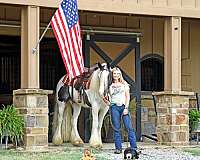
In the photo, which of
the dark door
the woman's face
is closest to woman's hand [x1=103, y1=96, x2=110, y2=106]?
the woman's face

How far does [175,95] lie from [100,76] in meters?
2.17

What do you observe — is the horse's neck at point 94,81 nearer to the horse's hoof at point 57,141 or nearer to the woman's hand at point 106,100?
the woman's hand at point 106,100

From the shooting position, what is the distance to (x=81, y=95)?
14.2 meters

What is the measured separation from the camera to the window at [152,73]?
709 inches

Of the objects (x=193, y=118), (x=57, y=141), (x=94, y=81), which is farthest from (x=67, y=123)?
(x=193, y=118)

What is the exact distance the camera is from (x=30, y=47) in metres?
13.1

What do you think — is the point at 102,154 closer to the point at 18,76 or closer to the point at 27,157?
the point at 27,157

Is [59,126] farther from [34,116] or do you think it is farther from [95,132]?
[34,116]

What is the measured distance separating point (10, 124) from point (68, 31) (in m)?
2.35

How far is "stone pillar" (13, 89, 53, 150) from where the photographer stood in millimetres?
12961

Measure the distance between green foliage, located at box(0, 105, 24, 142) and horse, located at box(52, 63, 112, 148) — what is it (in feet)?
5.36

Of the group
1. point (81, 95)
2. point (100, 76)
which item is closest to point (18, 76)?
point (81, 95)

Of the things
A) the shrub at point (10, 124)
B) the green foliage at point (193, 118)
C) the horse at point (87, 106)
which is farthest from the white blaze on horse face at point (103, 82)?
the green foliage at point (193, 118)

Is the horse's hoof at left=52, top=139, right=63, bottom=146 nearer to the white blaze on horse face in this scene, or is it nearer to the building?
the building
